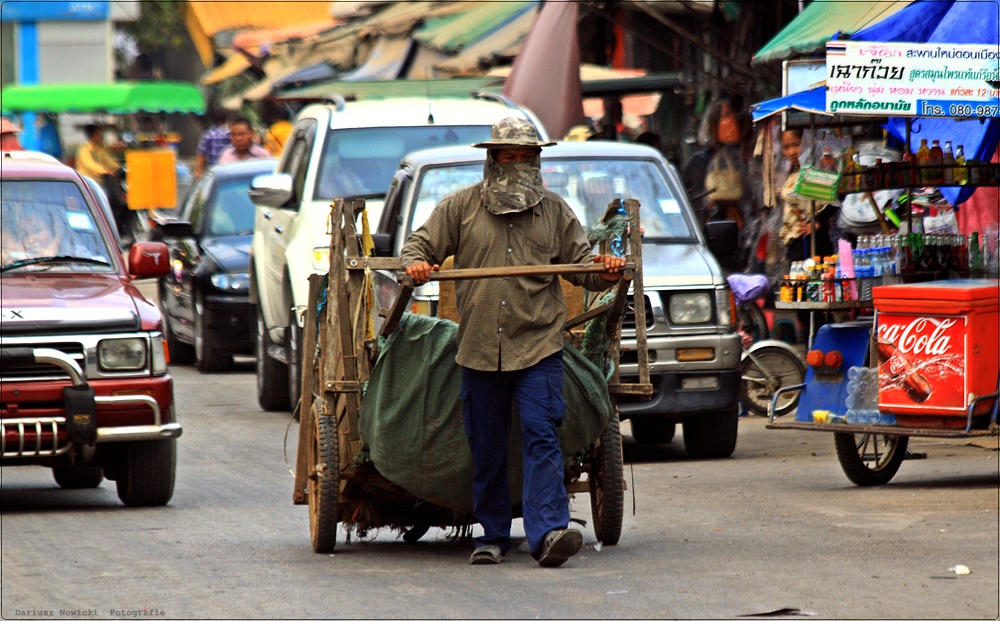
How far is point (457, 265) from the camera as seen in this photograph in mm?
7398

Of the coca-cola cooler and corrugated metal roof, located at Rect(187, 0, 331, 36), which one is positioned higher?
corrugated metal roof, located at Rect(187, 0, 331, 36)

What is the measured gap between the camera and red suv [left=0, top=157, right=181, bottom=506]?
8.73 meters

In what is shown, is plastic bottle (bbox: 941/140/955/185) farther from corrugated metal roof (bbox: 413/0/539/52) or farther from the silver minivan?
corrugated metal roof (bbox: 413/0/539/52)

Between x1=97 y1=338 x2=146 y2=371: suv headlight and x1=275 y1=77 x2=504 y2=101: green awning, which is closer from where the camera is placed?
x1=97 y1=338 x2=146 y2=371: suv headlight

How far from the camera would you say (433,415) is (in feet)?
24.4

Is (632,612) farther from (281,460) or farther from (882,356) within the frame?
(281,460)

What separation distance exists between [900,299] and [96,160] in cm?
2024

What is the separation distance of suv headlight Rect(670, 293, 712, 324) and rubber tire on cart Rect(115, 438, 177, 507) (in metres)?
3.35

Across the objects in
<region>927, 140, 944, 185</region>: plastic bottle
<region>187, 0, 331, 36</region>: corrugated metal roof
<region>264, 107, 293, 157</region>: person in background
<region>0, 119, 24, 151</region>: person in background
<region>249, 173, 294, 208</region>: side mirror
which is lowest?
<region>249, 173, 294, 208</region>: side mirror

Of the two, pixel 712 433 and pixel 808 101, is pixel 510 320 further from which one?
pixel 712 433

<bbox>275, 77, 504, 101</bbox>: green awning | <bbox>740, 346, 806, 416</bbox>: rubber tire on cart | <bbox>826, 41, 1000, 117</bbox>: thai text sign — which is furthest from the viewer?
<bbox>275, 77, 504, 101</bbox>: green awning

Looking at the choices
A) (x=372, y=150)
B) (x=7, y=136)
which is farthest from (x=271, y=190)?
(x=7, y=136)


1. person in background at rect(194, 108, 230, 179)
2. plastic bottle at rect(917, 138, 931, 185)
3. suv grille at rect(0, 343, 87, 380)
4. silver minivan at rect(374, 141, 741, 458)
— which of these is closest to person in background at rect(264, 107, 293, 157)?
person in background at rect(194, 108, 230, 179)

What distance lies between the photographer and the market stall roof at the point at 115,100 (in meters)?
35.1
